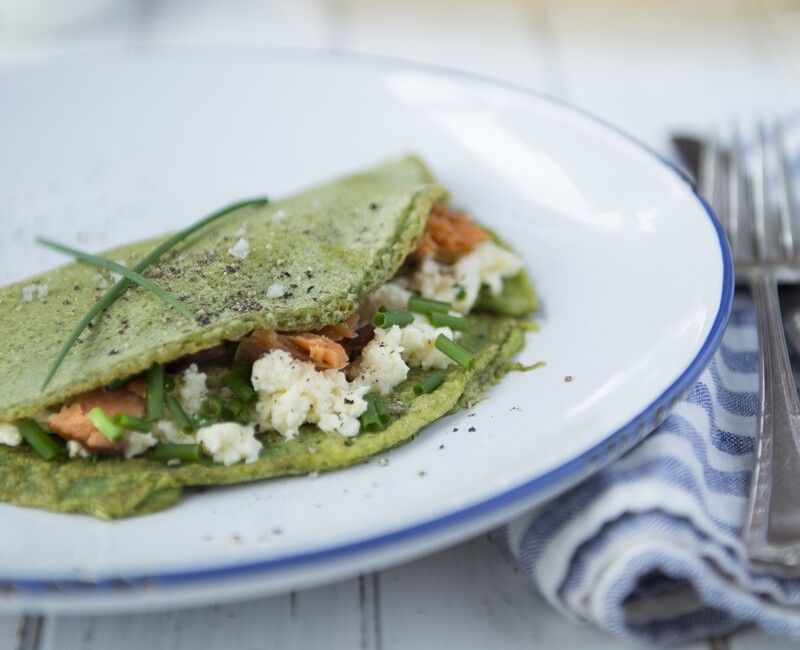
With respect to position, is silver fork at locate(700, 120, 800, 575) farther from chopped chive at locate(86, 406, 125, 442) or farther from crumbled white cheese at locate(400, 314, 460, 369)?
chopped chive at locate(86, 406, 125, 442)

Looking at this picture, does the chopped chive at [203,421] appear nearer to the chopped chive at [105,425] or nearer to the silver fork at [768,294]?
the chopped chive at [105,425]

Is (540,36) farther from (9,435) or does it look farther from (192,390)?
(9,435)

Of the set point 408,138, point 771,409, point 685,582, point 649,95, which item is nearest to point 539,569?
point 685,582

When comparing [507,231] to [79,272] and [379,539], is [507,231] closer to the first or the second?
[79,272]

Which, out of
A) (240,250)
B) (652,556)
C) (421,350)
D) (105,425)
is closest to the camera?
(652,556)

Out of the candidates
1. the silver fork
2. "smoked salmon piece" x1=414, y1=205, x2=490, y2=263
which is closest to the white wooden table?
the silver fork

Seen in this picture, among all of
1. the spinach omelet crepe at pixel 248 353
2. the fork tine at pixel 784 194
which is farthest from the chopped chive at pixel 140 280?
the fork tine at pixel 784 194

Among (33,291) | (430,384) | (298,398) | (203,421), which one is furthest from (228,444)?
(33,291)
